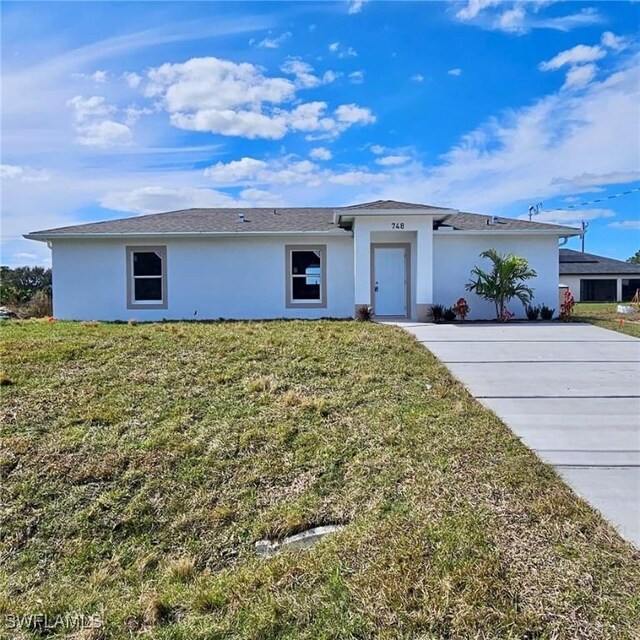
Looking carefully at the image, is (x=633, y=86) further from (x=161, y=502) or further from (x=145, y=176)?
(x=145, y=176)

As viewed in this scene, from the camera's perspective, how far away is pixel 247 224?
48.1 ft

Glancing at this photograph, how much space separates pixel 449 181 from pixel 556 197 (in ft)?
51.1

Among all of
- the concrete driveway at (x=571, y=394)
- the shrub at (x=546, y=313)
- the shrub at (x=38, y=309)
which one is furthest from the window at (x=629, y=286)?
the shrub at (x=38, y=309)

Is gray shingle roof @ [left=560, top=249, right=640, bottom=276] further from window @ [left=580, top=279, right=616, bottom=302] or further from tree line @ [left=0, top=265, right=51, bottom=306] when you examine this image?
tree line @ [left=0, top=265, right=51, bottom=306]

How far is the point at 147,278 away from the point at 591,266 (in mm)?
29658

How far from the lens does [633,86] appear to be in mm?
11617

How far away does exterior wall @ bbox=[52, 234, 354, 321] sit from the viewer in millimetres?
14016

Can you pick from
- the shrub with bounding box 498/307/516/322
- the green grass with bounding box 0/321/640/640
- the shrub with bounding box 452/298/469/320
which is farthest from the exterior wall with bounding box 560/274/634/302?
the green grass with bounding box 0/321/640/640

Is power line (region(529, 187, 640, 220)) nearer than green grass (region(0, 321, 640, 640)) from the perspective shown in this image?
No

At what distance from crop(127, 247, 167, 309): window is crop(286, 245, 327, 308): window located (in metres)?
3.72

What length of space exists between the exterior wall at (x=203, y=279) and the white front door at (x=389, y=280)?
2.49 feet

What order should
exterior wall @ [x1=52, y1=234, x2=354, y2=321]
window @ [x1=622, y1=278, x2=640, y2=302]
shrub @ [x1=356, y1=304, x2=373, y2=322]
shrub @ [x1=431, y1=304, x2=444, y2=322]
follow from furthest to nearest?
window @ [x1=622, y1=278, x2=640, y2=302], exterior wall @ [x1=52, y1=234, x2=354, y2=321], shrub @ [x1=431, y1=304, x2=444, y2=322], shrub @ [x1=356, y1=304, x2=373, y2=322]

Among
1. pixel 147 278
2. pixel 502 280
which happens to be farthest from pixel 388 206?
pixel 147 278

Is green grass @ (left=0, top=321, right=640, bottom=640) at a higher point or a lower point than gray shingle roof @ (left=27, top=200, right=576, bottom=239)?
lower
